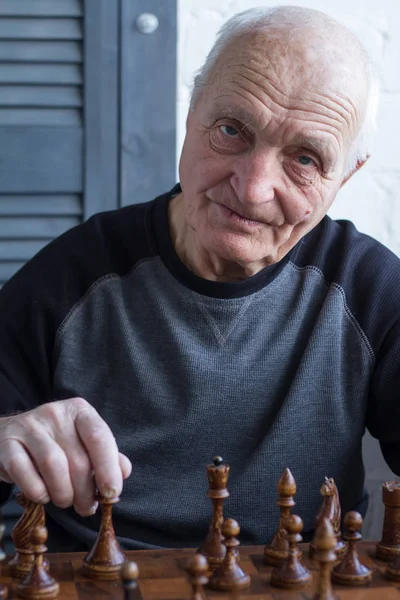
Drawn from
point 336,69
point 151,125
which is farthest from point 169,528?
point 151,125

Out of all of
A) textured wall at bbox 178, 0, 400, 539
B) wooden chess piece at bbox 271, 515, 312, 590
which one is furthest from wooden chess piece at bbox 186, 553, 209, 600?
textured wall at bbox 178, 0, 400, 539

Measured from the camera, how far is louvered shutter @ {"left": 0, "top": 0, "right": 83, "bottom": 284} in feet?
7.20

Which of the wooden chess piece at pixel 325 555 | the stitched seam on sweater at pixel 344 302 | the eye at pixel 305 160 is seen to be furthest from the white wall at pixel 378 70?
the wooden chess piece at pixel 325 555

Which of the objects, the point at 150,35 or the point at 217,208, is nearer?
the point at 217,208

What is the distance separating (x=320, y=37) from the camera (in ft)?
4.88

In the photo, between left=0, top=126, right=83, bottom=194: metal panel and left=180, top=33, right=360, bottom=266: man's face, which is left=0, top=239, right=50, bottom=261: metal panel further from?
left=180, top=33, right=360, bottom=266: man's face

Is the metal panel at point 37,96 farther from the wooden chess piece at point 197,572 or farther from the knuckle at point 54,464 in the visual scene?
the wooden chess piece at point 197,572

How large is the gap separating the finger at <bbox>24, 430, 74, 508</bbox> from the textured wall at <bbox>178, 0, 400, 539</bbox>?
1.32m

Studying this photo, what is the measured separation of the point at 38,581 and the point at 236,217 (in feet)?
2.19

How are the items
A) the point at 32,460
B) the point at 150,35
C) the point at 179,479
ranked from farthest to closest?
1. the point at 150,35
2. the point at 179,479
3. the point at 32,460

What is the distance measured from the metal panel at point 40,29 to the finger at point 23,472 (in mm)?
1271

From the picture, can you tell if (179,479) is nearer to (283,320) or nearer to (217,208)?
(283,320)

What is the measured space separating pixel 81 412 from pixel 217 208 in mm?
446

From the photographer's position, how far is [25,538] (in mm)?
1158
